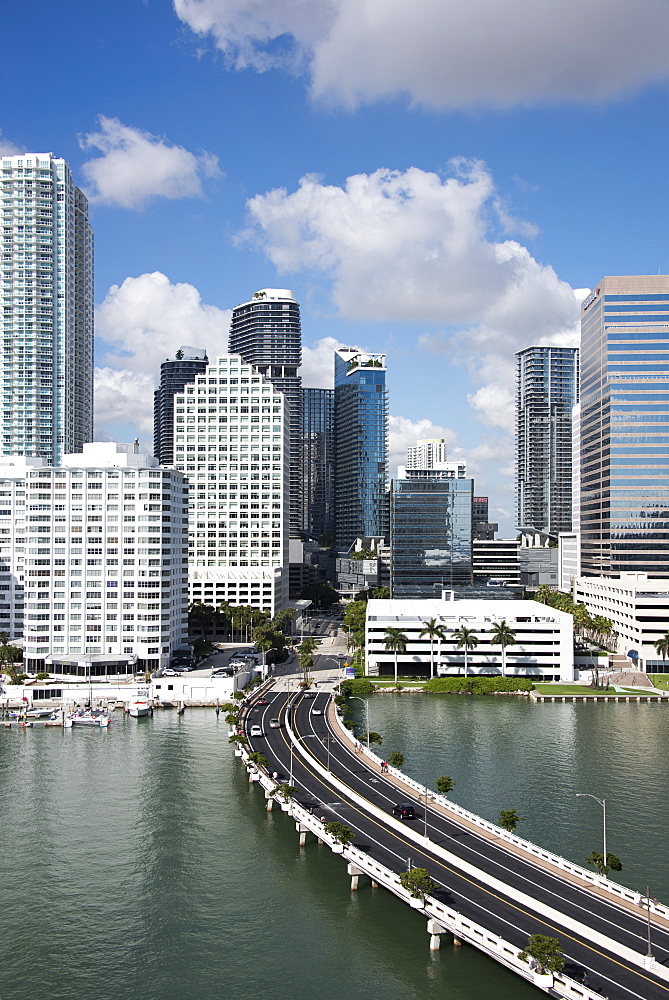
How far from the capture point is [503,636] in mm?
157750

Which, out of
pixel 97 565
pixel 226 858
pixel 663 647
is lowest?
pixel 226 858

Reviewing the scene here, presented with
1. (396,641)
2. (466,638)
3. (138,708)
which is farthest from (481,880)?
(466,638)

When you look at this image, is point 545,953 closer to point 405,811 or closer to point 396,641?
point 405,811

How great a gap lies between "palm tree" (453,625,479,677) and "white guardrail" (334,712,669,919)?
66.6 m

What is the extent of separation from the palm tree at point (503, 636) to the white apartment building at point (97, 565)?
5962cm

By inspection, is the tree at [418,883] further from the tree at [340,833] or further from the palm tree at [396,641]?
the palm tree at [396,641]

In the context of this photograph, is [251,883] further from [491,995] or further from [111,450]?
[111,450]

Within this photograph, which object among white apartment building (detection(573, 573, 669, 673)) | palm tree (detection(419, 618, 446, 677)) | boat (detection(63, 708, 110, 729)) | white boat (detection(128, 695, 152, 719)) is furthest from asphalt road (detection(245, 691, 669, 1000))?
white apartment building (detection(573, 573, 669, 673))

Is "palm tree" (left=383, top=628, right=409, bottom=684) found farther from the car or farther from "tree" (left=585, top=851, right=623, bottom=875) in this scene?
"tree" (left=585, top=851, right=623, bottom=875)

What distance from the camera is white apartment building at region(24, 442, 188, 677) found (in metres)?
157

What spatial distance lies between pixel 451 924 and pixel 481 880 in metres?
6.71

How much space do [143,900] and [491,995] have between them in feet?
93.8

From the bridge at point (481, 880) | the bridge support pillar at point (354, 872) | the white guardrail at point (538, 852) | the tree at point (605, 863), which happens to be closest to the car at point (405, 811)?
the bridge at point (481, 880)

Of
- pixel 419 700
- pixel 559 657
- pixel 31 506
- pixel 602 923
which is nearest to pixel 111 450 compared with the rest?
pixel 31 506
